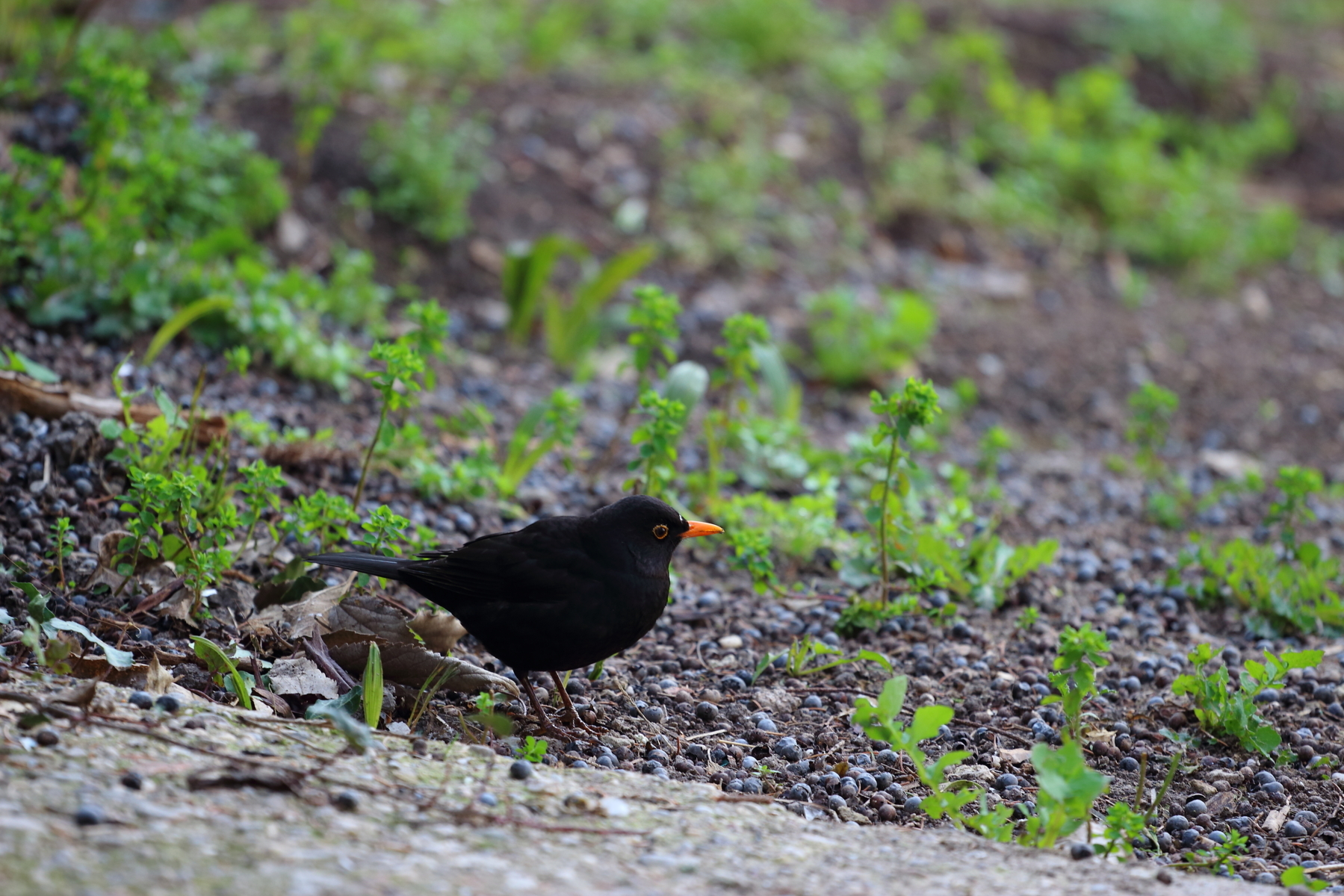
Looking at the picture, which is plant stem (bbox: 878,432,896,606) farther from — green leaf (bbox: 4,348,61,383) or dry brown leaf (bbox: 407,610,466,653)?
green leaf (bbox: 4,348,61,383)

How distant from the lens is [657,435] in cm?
A: 432

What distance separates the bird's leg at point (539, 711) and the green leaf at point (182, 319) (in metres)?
2.28

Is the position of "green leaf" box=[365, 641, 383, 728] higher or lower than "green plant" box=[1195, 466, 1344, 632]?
lower

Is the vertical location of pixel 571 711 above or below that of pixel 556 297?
below

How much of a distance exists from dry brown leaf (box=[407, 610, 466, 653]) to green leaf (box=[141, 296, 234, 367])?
6.23 feet

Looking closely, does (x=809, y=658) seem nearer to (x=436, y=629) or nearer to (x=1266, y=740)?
(x=436, y=629)

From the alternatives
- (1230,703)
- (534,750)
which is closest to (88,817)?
Answer: (534,750)

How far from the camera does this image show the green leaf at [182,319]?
16.2ft

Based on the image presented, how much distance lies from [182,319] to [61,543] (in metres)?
1.50

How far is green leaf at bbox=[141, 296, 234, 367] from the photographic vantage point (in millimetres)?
4938

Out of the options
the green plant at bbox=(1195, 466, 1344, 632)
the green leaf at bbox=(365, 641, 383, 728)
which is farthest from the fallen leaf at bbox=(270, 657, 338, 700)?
the green plant at bbox=(1195, 466, 1344, 632)

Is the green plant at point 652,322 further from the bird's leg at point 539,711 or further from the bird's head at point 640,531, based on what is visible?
the bird's leg at point 539,711

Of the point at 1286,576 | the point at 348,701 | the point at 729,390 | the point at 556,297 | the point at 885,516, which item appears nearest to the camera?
the point at 348,701

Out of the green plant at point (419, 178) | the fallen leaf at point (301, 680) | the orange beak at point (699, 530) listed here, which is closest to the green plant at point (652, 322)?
the orange beak at point (699, 530)
